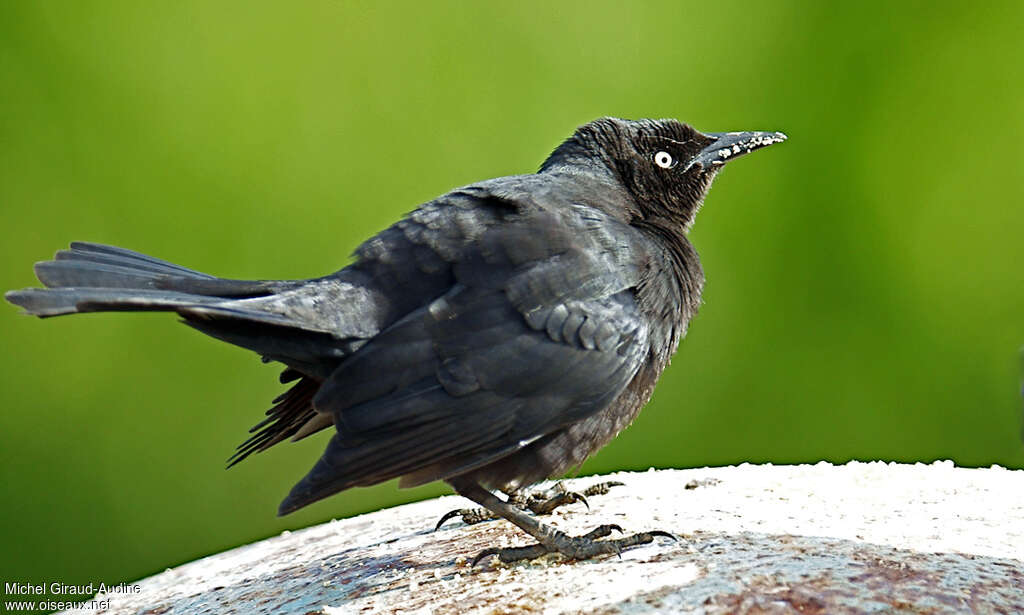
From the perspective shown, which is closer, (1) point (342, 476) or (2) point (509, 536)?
(1) point (342, 476)

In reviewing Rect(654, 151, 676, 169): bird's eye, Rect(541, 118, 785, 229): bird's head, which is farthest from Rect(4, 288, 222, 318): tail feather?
Rect(654, 151, 676, 169): bird's eye

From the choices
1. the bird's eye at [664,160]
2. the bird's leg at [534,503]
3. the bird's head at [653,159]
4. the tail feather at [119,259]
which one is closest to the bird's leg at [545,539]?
the bird's leg at [534,503]

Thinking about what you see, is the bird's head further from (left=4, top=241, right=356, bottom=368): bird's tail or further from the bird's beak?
(left=4, top=241, right=356, bottom=368): bird's tail

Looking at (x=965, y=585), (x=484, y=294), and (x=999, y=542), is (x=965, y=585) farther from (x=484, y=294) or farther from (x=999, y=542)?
(x=484, y=294)

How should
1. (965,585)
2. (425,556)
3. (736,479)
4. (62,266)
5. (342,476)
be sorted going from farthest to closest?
(736,479), (425,556), (62,266), (342,476), (965,585)

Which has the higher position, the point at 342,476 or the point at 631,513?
the point at 342,476

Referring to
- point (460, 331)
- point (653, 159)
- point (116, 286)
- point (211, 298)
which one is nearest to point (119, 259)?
point (116, 286)

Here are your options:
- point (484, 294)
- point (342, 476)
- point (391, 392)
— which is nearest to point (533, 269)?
point (484, 294)

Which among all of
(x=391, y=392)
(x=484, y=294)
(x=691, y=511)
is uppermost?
(x=484, y=294)
